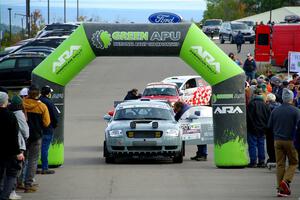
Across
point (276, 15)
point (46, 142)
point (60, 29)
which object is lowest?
point (46, 142)

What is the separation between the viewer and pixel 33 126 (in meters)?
17.0

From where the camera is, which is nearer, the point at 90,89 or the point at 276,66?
the point at 90,89

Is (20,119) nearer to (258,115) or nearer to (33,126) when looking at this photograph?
(33,126)

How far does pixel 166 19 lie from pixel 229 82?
290cm

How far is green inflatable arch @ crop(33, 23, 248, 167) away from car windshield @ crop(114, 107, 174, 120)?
172 cm

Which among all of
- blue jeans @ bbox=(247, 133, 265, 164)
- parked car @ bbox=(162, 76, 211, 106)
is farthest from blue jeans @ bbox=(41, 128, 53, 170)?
A: parked car @ bbox=(162, 76, 211, 106)

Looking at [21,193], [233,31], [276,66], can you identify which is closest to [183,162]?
[21,193]

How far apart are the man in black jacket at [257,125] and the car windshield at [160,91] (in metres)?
11.7

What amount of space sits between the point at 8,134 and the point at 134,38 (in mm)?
6700

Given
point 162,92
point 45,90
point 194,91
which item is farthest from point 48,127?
point 194,91

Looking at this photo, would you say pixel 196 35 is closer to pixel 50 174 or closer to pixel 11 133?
pixel 50 174

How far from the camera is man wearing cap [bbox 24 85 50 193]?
16.7 m

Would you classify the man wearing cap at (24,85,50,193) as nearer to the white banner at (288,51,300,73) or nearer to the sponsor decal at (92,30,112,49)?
the sponsor decal at (92,30,112,49)

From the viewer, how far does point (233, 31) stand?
7350 cm
